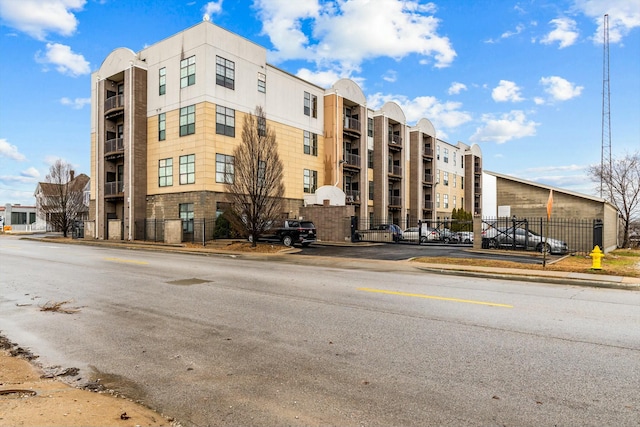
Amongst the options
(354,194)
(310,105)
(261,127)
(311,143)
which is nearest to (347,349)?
(261,127)

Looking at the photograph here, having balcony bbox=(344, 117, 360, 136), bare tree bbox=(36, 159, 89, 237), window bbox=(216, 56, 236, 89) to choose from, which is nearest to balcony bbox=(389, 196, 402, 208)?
balcony bbox=(344, 117, 360, 136)

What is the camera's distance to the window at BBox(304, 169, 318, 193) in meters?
39.6

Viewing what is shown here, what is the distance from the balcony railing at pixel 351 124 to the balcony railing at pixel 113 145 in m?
21.8

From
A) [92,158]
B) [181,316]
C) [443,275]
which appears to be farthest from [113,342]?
[92,158]

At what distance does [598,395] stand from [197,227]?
29.5m

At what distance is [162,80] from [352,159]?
20805 mm

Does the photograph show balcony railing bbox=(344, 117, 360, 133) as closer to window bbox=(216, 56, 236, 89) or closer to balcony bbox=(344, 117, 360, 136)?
balcony bbox=(344, 117, 360, 136)

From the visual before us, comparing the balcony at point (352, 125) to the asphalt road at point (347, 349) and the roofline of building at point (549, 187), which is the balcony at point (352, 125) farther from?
the asphalt road at point (347, 349)

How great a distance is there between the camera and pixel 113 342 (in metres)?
6.07

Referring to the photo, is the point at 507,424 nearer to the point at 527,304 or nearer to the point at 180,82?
the point at 527,304

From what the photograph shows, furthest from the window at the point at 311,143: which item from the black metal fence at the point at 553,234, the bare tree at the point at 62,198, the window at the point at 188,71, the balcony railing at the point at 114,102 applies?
the bare tree at the point at 62,198

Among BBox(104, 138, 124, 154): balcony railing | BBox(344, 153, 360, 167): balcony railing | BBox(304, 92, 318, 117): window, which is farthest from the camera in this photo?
BBox(344, 153, 360, 167): balcony railing

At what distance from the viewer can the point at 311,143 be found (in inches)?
1597

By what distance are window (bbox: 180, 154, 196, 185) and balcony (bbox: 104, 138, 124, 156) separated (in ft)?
24.3
